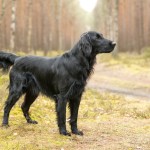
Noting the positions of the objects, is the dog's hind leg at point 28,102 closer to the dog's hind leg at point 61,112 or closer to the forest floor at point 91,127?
the forest floor at point 91,127

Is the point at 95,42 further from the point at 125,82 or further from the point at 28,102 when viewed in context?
the point at 125,82

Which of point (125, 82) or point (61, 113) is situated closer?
point (61, 113)

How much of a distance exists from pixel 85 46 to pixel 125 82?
444 inches

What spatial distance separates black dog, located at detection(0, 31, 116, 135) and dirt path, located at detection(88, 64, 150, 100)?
6427mm

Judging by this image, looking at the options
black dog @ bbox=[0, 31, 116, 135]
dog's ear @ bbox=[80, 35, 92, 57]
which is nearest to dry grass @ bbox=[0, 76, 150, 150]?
black dog @ bbox=[0, 31, 116, 135]

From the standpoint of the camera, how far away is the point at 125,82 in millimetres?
17469

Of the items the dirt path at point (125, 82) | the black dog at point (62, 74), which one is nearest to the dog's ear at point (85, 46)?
the black dog at point (62, 74)

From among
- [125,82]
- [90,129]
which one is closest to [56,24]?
[125,82]

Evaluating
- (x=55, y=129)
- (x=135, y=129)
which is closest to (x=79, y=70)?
(x=55, y=129)

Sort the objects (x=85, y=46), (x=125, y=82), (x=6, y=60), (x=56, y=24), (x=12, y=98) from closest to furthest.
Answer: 1. (x=85, y=46)
2. (x=12, y=98)
3. (x=6, y=60)
4. (x=125, y=82)
5. (x=56, y=24)

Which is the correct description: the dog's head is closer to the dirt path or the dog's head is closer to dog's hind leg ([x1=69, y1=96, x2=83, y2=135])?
dog's hind leg ([x1=69, y1=96, x2=83, y2=135])

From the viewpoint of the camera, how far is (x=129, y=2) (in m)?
48.1


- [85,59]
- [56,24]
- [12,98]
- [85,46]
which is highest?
[85,46]

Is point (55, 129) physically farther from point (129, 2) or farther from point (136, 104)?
point (129, 2)
